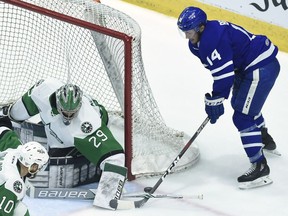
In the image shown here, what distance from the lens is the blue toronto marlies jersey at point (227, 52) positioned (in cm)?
398

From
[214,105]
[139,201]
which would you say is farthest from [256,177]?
[139,201]

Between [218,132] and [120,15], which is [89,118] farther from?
[218,132]

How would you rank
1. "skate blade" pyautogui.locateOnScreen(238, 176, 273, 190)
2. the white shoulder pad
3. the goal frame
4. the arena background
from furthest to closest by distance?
the arena background → "skate blade" pyautogui.locateOnScreen(238, 176, 273, 190) → the goal frame → the white shoulder pad

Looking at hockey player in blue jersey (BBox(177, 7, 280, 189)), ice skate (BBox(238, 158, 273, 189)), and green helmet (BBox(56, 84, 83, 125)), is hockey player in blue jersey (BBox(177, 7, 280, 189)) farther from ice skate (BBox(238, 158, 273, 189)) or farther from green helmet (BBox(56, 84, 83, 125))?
green helmet (BBox(56, 84, 83, 125))

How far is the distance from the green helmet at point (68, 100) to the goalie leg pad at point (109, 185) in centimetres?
30

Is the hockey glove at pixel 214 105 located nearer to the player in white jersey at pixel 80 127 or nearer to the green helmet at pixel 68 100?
the player in white jersey at pixel 80 127

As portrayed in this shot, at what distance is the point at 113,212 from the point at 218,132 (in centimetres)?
110

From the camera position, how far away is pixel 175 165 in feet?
14.1

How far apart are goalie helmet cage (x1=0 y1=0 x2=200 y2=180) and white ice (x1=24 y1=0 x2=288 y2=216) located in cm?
16

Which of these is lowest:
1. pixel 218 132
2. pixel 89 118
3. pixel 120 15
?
pixel 218 132

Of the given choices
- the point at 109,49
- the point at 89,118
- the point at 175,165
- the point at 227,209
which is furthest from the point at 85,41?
the point at 227,209

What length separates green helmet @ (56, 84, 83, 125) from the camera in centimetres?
394

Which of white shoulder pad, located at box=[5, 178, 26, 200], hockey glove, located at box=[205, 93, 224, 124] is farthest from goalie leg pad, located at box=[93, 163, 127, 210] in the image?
white shoulder pad, located at box=[5, 178, 26, 200]

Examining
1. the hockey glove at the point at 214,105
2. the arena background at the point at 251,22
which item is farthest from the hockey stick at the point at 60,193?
the arena background at the point at 251,22
